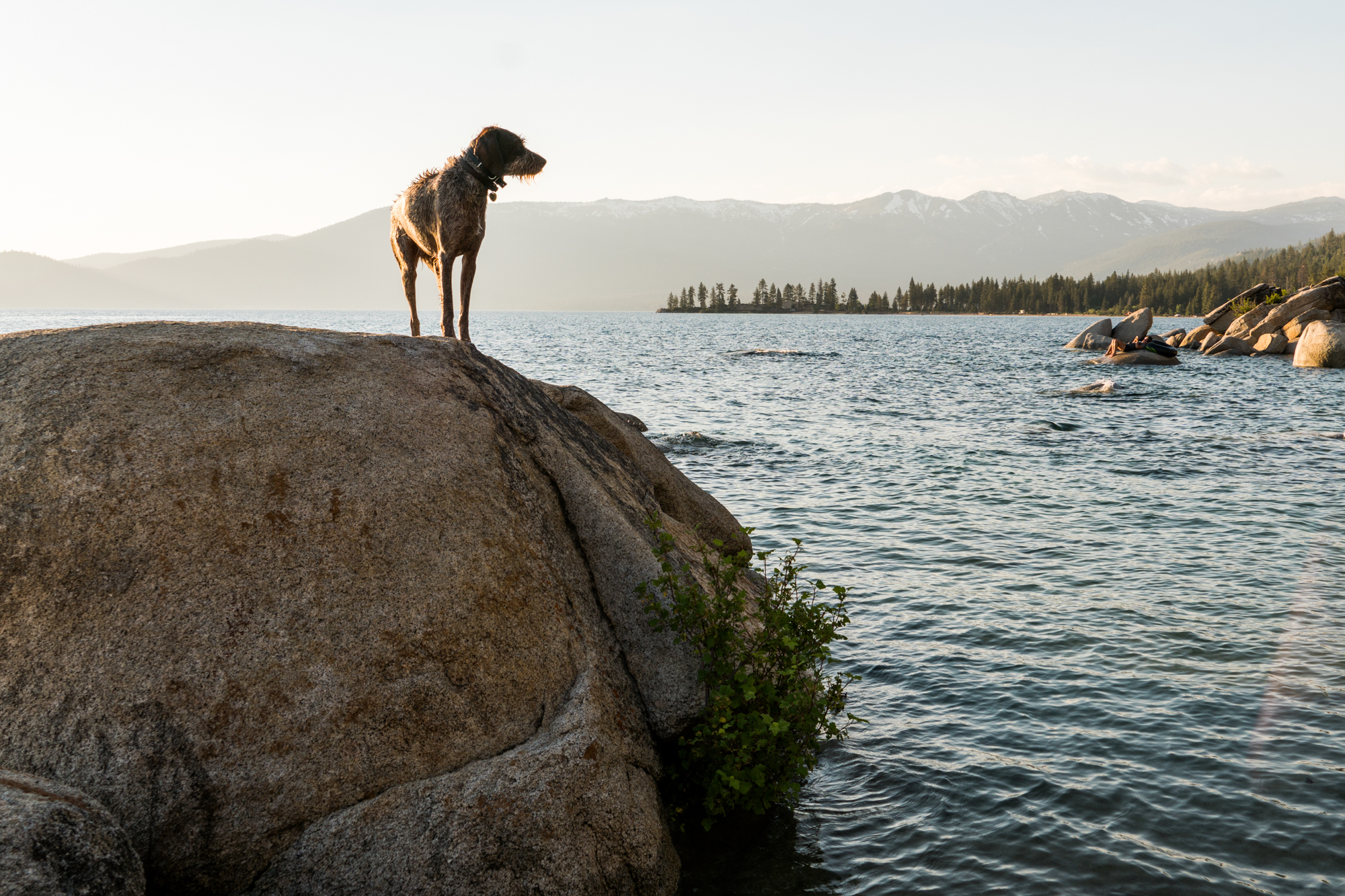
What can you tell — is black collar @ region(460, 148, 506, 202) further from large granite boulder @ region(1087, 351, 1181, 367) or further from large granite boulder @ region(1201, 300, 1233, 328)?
large granite boulder @ region(1201, 300, 1233, 328)

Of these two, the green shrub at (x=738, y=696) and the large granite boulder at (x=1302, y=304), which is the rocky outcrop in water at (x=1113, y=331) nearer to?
the large granite boulder at (x=1302, y=304)

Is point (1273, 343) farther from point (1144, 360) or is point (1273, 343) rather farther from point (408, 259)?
point (408, 259)

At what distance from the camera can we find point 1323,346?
54.7 metres

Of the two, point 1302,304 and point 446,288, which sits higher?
point 1302,304

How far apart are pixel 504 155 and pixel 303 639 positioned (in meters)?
6.03

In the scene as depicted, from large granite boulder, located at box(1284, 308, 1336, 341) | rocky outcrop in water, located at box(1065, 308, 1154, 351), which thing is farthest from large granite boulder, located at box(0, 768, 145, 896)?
large granite boulder, located at box(1284, 308, 1336, 341)

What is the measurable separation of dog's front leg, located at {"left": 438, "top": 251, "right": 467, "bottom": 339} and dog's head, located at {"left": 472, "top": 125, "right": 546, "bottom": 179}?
1.05m

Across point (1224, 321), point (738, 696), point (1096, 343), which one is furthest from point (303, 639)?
point (1224, 321)

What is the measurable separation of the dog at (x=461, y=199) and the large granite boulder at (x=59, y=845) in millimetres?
5747

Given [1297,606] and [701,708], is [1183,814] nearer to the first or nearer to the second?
[701,708]

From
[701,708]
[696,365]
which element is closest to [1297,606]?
[701,708]

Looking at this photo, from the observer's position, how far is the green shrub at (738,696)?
20.9ft

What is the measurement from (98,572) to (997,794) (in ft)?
23.7

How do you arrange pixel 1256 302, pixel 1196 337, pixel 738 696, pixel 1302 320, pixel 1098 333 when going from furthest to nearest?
pixel 1256 302
pixel 1098 333
pixel 1196 337
pixel 1302 320
pixel 738 696
